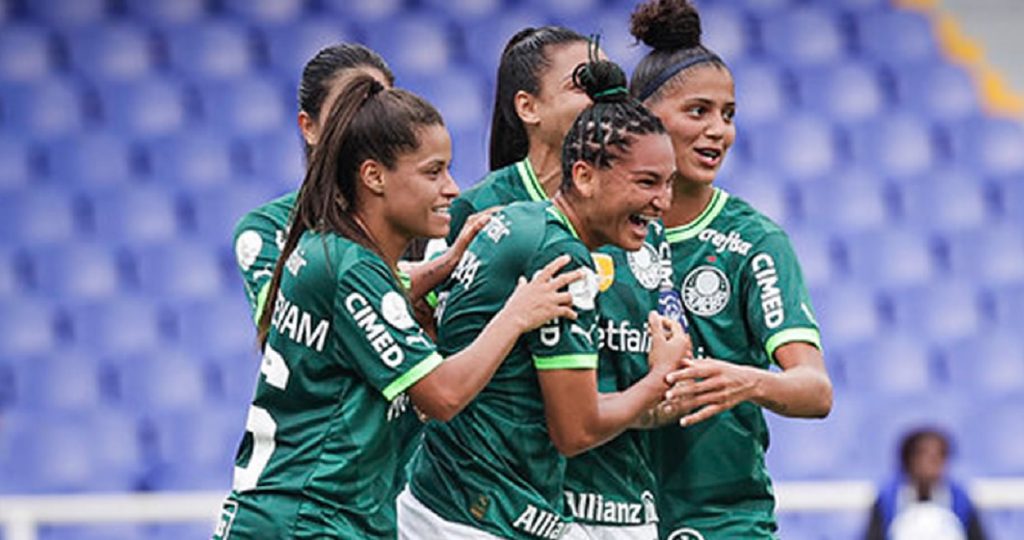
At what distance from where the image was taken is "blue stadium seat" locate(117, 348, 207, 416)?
9617mm

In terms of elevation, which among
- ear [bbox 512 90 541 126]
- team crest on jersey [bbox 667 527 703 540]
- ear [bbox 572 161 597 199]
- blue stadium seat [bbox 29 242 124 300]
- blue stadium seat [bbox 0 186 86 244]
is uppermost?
blue stadium seat [bbox 0 186 86 244]

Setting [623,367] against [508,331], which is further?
Result: [623,367]

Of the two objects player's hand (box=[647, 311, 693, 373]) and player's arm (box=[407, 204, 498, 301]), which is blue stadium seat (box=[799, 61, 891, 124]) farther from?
player's hand (box=[647, 311, 693, 373])

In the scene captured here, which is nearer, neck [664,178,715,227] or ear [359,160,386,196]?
ear [359,160,386,196]

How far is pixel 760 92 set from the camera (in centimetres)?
1071

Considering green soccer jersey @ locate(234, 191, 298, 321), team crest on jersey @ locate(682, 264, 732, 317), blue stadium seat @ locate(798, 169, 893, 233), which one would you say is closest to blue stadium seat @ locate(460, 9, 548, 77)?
blue stadium seat @ locate(798, 169, 893, 233)

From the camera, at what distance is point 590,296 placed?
3660 millimetres

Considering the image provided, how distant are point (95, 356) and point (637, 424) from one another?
6.45 metres

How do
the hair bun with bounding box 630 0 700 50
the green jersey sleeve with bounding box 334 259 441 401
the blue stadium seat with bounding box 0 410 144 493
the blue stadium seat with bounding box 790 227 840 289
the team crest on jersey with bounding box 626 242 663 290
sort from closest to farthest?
the green jersey sleeve with bounding box 334 259 441 401, the team crest on jersey with bounding box 626 242 663 290, the hair bun with bounding box 630 0 700 50, the blue stadium seat with bounding box 0 410 144 493, the blue stadium seat with bounding box 790 227 840 289

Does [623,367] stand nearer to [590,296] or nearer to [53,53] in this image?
[590,296]

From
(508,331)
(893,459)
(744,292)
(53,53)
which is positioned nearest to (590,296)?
(508,331)

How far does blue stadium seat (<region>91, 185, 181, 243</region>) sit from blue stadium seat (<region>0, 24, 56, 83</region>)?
2.51ft

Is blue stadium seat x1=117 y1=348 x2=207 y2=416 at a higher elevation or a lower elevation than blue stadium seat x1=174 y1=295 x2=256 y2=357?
lower

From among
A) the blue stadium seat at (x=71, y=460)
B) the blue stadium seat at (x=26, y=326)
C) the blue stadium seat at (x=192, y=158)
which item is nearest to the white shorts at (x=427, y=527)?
A: the blue stadium seat at (x=71, y=460)
